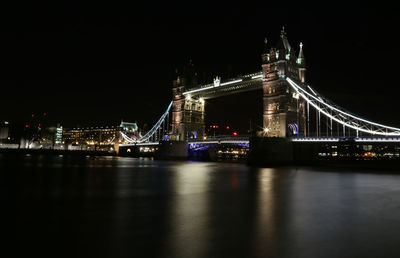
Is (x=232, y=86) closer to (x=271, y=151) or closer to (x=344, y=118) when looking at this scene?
(x=271, y=151)

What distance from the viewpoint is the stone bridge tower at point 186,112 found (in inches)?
2190

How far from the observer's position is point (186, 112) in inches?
2196

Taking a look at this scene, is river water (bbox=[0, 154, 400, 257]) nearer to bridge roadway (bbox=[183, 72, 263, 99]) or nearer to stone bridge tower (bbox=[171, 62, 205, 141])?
bridge roadway (bbox=[183, 72, 263, 99])

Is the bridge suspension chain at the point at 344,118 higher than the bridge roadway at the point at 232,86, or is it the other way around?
the bridge roadway at the point at 232,86

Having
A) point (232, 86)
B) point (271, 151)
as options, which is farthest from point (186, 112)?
point (271, 151)

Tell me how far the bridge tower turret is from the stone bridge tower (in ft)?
65.8

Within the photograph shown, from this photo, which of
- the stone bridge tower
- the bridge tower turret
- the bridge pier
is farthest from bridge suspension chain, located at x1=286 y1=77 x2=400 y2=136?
the stone bridge tower

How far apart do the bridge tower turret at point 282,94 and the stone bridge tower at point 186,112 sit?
20.1 m

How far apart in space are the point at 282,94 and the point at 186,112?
2287cm

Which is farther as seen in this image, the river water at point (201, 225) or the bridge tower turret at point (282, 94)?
the bridge tower turret at point (282, 94)

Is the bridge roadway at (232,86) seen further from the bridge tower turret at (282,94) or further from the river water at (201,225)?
the river water at (201,225)

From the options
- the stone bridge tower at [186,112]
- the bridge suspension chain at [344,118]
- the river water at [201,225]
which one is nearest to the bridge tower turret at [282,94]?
the bridge suspension chain at [344,118]

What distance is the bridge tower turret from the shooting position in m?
36.4

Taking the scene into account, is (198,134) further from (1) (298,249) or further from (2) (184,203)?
(1) (298,249)
